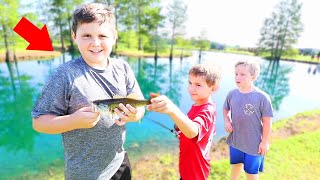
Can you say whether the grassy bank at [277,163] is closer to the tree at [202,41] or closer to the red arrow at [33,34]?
the red arrow at [33,34]

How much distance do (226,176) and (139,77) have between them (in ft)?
68.1

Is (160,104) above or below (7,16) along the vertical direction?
below

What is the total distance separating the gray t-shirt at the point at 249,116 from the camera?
3555 mm

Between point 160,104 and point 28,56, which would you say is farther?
point 28,56

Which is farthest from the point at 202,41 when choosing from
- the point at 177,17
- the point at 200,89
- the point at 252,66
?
the point at 200,89

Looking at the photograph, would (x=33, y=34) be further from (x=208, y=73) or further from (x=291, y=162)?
(x=291, y=162)

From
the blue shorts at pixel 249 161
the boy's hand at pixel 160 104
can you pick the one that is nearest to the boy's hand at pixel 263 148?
the blue shorts at pixel 249 161

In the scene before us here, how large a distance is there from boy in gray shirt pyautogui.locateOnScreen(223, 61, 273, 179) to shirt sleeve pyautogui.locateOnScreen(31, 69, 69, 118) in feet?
8.39

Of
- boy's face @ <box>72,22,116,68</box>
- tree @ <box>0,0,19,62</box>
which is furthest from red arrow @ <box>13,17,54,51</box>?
tree @ <box>0,0,19,62</box>

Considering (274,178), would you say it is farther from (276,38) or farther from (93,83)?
(276,38)

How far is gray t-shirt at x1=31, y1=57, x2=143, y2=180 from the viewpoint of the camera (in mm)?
1852

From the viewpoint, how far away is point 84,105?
194 cm

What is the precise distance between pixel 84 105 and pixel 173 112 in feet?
2.35

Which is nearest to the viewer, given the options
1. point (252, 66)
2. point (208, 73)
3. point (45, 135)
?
point (208, 73)
